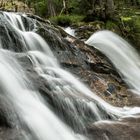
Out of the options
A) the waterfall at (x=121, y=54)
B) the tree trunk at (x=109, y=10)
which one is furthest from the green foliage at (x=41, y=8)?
the waterfall at (x=121, y=54)

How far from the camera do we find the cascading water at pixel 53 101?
8477 millimetres

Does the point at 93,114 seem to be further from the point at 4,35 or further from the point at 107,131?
the point at 4,35

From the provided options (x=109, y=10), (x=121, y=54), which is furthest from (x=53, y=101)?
(x=109, y=10)

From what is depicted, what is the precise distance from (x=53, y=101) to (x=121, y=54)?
6.23 metres

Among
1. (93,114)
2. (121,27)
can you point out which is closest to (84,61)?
(93,114)

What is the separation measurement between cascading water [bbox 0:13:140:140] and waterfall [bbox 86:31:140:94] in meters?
2.55

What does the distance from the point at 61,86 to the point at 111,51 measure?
4.92 m

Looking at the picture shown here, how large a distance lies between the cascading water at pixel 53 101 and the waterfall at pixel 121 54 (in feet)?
8.37

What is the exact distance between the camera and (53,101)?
9359 mm

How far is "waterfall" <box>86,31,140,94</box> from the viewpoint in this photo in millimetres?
13705

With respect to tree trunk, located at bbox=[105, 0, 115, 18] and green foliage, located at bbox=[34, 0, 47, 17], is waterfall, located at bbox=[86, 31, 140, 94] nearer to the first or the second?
tree trunk, located at bbox=[105, 0, 115, 18]

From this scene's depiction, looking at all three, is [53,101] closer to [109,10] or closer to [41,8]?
[109,10]

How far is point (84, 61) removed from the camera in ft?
42.5

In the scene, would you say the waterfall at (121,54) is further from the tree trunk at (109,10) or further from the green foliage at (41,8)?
the green foliage at (41,8)
